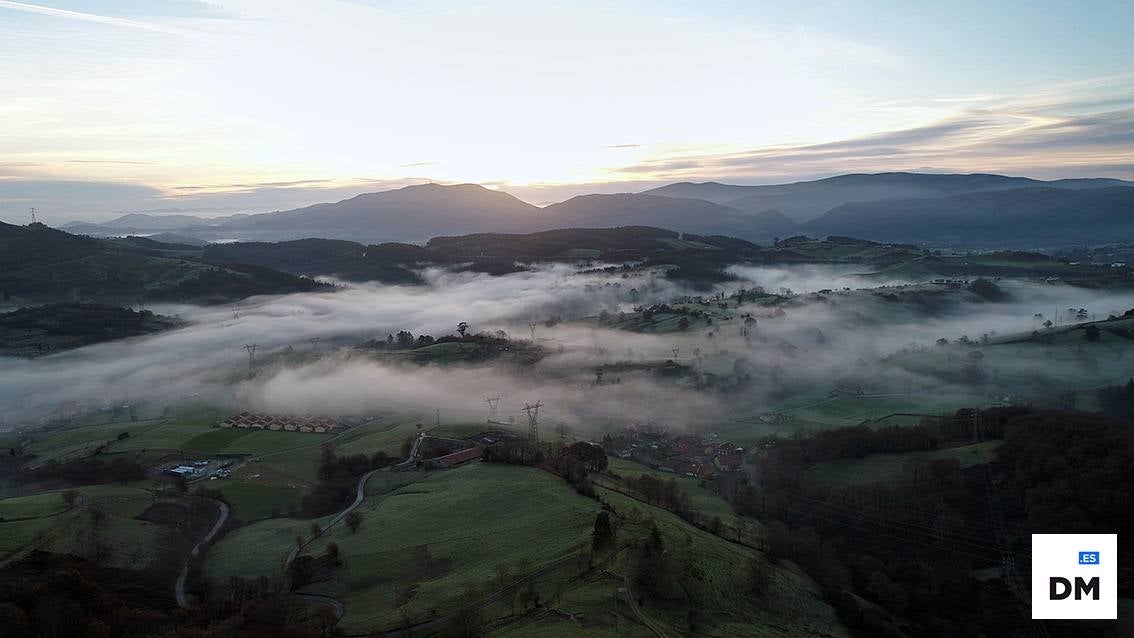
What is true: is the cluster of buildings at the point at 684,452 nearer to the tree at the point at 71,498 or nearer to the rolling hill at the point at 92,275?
the tree at the point at 71,498

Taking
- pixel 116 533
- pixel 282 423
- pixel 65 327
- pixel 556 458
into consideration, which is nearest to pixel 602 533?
pixel 556 458

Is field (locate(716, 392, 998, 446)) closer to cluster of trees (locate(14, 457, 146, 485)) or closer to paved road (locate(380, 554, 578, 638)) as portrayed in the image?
paved road (locate(380, 554, 578, 638))

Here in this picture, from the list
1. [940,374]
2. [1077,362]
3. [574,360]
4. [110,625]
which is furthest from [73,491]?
[1077,362]

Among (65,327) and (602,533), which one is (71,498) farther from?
(65,327)

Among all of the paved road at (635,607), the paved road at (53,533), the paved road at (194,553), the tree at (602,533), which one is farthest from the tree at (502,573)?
the paved road at (53,533)

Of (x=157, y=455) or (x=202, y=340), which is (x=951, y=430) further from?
(x=202, y=340)
